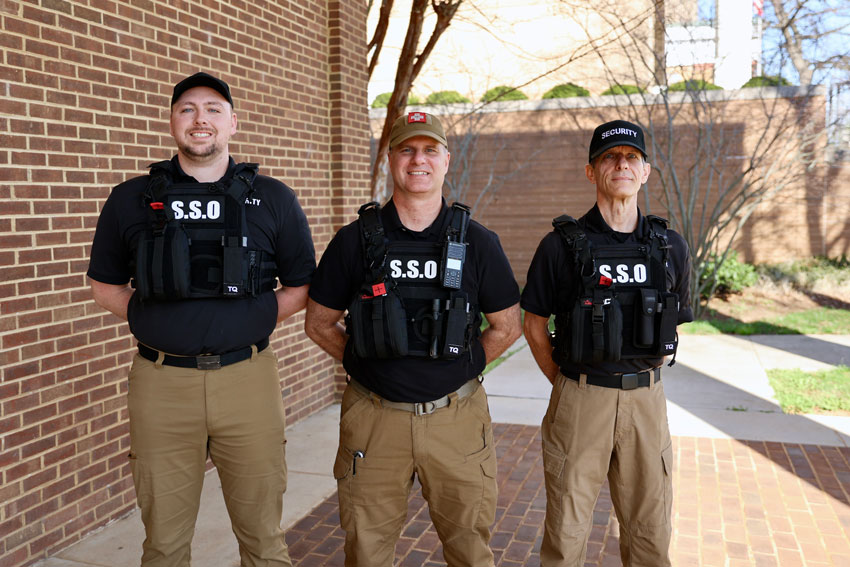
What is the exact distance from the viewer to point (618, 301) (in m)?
2.93

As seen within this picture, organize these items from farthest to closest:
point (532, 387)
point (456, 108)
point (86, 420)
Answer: point (456, 108) < point (532, 387) < point (86, 420)

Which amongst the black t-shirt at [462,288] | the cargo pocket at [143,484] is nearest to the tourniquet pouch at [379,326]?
the black t-shirt at [462,288]

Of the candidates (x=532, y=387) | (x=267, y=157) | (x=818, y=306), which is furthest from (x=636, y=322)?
(x=818, y=306)

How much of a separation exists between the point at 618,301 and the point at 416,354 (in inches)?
33.0

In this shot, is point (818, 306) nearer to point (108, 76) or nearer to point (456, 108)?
point (456, 108)

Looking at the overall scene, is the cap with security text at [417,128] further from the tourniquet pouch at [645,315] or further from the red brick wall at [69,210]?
the red brick wall at [69,210]

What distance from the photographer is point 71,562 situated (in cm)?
371

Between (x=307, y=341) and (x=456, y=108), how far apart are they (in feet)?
30.5

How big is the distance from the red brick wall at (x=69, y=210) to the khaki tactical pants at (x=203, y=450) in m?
1.02

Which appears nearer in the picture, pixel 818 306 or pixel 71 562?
pixel 71 562

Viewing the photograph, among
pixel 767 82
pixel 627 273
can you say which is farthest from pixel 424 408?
pixel 767 82

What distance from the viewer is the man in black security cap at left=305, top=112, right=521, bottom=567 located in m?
2.72

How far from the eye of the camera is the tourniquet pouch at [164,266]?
2.73 meters

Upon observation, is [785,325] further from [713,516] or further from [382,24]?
[713,516]
